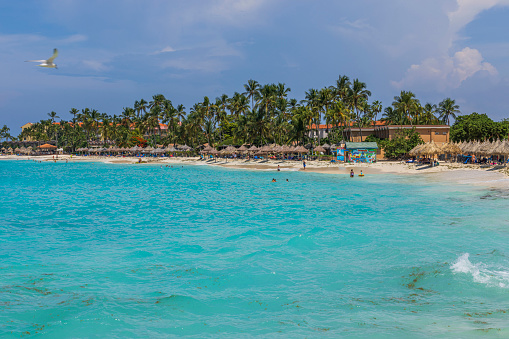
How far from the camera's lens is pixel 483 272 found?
38.0 feet

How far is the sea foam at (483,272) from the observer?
1080 cm

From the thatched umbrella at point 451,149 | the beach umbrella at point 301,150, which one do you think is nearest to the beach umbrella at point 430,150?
the thatched umbrella at point 451,149

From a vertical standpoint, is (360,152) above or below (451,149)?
below

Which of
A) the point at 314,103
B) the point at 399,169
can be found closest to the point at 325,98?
the point at 314,103

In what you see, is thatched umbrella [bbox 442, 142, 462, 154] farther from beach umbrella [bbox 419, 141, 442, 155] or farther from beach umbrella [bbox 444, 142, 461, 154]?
beach umbrella [bbox 419, 141, 442, 155]

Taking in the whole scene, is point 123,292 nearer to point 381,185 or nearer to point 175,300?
point 175,300

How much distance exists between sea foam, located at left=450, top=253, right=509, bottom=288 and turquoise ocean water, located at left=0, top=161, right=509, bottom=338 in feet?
0.20

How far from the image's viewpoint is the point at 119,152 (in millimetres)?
103188

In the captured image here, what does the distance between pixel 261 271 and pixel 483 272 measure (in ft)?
22.3

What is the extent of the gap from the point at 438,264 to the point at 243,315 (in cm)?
710

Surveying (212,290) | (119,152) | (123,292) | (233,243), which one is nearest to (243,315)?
(212,290)

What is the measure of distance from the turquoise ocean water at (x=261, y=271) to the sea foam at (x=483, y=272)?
0.06 m

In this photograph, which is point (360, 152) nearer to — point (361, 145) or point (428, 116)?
point (361, 145)

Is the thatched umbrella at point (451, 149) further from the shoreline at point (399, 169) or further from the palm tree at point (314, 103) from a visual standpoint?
the palm tree at point (314, 103)
